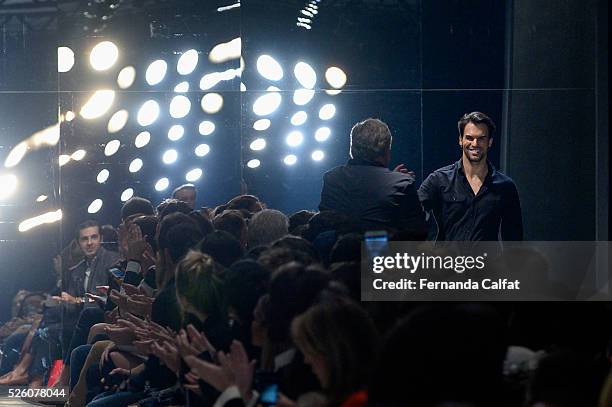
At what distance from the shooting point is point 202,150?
17.7 feet

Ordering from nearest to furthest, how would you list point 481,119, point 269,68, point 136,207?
point 481,119 → point 269,68 → point 136,207

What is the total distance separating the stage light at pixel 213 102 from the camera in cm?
538

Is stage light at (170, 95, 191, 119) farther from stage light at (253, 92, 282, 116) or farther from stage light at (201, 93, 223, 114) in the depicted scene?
stage light at (253, 92, 282, 116)

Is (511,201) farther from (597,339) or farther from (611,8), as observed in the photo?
(597,339)

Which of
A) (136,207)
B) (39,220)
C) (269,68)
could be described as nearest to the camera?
(269,68)

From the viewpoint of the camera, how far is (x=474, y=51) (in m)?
5.25

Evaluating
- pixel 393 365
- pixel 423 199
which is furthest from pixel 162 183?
pixel 393 365

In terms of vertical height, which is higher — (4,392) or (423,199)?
(423,199)

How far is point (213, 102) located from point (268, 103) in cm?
25

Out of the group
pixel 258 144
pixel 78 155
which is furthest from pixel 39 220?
pixel 258 144

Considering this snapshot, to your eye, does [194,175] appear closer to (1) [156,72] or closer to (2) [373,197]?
(1) [156,72]

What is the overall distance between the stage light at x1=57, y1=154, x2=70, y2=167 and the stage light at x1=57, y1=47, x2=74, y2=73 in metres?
0.39

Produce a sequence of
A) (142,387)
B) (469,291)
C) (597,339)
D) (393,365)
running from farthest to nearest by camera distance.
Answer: (142,387)
(469,291)
(597,339)
(393,365)

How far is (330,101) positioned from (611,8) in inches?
50.0
